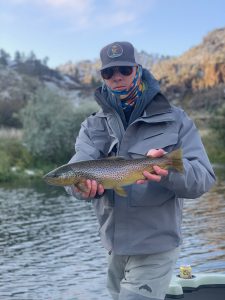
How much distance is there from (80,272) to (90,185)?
10374mm

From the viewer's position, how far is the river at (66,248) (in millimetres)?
12922

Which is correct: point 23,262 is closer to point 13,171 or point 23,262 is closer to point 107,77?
point 107,77

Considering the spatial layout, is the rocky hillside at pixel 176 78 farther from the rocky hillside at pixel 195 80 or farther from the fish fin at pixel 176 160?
the fish fin at pixel 176 160

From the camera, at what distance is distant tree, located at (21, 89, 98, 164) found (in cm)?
5834

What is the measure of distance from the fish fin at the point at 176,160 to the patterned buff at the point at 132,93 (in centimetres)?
70

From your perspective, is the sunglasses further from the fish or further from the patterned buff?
the fish

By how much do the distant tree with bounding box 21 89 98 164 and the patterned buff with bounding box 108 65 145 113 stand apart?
5369 centimetres

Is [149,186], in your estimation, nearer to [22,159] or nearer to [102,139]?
[102,139]

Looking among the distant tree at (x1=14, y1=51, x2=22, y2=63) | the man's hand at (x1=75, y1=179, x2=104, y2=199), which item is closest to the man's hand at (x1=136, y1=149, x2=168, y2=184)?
the man's hand at (x1=75, y1=179, x2=104, y2=199)

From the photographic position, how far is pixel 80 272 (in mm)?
14211

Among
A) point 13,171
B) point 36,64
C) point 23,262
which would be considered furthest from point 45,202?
point 36,64

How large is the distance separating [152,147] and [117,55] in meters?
0.75

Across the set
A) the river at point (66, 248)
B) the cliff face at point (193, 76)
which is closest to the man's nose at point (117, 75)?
the river at point (66, 248)

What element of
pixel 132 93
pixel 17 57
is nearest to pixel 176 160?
pixel 132 93
